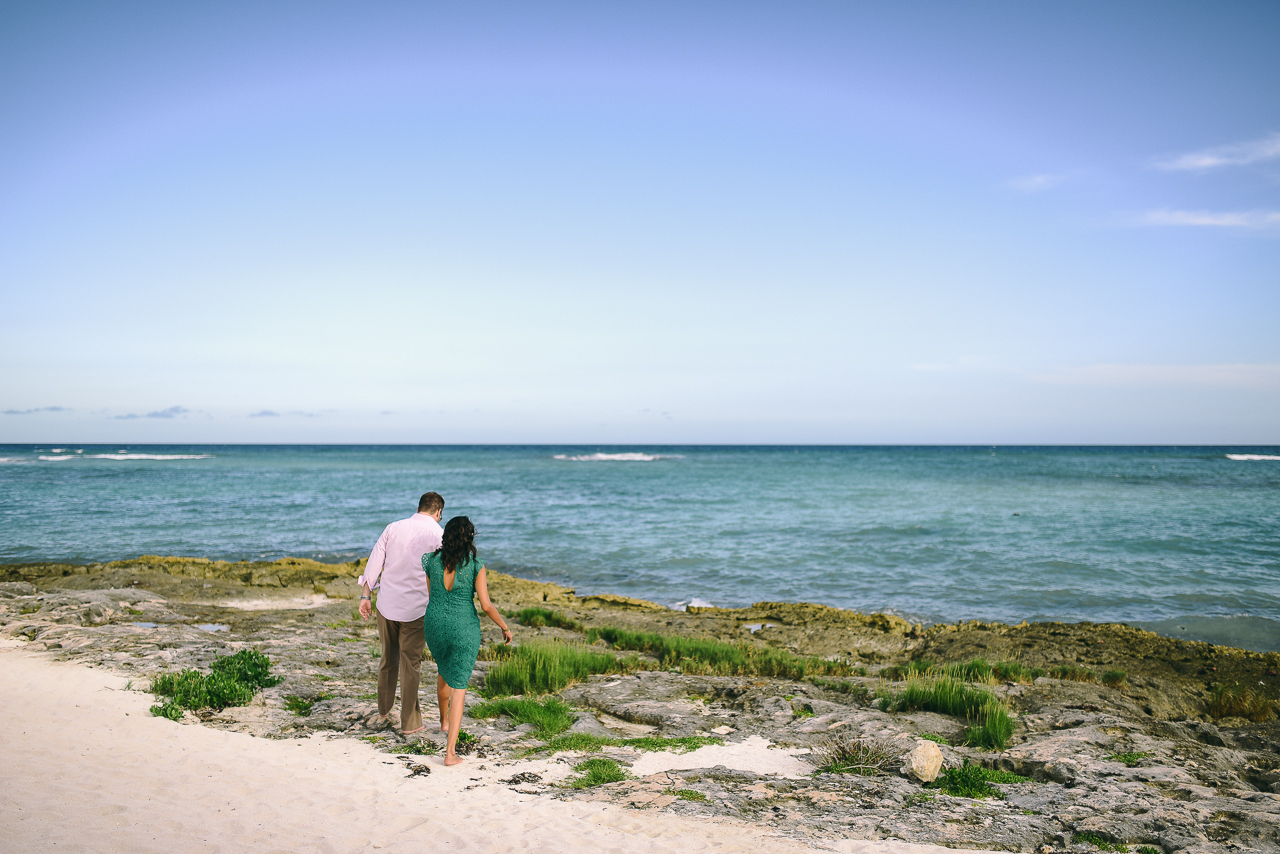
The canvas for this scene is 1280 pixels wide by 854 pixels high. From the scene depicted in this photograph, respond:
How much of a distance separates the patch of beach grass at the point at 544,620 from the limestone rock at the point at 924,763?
731 centimetres

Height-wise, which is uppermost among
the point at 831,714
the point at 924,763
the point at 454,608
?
the point at 454,608

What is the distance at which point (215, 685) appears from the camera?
7547 mm

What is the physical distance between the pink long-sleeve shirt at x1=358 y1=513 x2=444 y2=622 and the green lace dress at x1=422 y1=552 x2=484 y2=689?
0.25 meters

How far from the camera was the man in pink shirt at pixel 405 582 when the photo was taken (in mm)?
6285

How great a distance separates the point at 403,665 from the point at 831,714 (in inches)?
180

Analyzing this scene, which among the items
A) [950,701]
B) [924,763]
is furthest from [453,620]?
[950,701]

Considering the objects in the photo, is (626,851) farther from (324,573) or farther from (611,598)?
(324,573)

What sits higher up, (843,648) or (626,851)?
(626,851)

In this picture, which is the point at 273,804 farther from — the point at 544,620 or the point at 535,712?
the point at 544,620

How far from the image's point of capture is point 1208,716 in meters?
8.41

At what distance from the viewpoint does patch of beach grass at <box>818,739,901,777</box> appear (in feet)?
20.4

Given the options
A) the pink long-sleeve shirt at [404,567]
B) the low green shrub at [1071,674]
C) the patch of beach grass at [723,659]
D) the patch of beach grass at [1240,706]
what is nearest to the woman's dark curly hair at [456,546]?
the pink long-sleeve shirt at [404,567]

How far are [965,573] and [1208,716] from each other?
380 inches

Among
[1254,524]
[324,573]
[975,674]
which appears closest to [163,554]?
[324,573]
